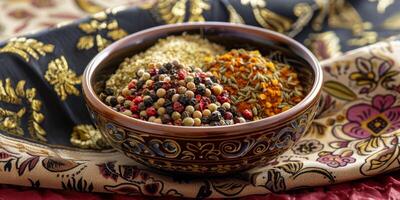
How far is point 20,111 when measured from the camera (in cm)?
69

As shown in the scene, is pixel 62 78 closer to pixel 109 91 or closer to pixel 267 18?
pixel 109 91

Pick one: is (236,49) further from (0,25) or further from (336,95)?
(0,25)

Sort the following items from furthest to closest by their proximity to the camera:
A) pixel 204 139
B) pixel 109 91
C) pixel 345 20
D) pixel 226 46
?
pixel 345 20 → pixel 226 46 → pixel 109 91 → pixel 204 139

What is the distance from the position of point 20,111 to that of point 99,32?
6.2 inches

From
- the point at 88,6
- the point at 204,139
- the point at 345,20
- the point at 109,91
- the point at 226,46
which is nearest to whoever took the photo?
the point at 204,139

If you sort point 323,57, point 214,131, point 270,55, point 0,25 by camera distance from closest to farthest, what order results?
point 214,131, point 270,55, point 323,57, point 0,25

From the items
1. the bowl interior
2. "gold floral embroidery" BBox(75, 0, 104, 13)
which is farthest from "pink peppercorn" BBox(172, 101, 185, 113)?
"gold floral embroidery" BBox(75, 0, 104, 13)

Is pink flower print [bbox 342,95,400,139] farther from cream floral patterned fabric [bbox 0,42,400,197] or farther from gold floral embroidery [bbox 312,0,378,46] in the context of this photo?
gold floral embroidery [bbox 312,0,378,46]

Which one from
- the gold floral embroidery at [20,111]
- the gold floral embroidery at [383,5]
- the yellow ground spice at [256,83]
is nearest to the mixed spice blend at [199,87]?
the yellow ground spice at [256,83]

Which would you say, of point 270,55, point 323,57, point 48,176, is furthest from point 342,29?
point 48,176

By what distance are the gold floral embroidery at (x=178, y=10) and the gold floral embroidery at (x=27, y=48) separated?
0.17m

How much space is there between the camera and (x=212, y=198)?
0.60m

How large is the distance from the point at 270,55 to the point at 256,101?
12 cm

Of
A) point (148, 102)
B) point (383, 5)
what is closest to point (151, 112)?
point (148, 102)
